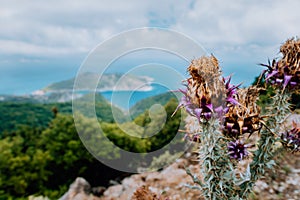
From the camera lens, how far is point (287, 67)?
1.71 m

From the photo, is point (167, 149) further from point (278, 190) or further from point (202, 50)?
point (202, 50)

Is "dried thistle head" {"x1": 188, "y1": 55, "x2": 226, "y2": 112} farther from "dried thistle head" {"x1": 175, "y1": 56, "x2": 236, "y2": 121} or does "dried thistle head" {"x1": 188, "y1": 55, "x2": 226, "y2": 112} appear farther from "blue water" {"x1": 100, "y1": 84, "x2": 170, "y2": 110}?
"blue water" {"x1": 100, "y1": 84, "x2": 170, "y2": 110}

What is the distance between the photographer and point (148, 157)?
7.00m

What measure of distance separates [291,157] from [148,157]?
10.1ft

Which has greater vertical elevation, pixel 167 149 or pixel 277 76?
pixel 277 76

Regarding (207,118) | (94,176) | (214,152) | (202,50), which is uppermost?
(202,50)

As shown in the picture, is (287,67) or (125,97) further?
(125,97)

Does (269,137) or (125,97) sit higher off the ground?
(125,97)

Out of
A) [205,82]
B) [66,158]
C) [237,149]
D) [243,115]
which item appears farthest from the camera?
[66,158]

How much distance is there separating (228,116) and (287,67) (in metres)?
0.47

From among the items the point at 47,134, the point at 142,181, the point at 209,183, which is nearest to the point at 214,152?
the point at 209,183

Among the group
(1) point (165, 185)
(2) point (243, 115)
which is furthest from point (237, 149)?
(1) point (165, 185)

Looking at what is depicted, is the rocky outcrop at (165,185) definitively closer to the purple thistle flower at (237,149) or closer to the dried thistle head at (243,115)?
the purple thistle flower at (237,149)

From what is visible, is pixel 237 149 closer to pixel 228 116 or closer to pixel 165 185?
pixel 228 116
